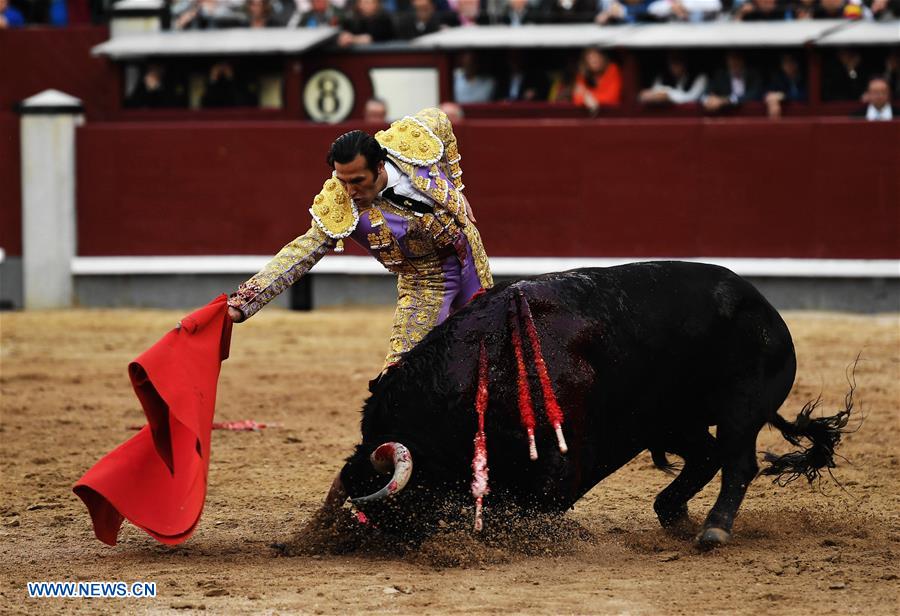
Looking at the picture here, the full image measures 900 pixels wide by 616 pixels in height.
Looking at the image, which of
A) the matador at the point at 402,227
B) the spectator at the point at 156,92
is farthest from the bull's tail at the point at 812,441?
the spectator at the point at 156,92

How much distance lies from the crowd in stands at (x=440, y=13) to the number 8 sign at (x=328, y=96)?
29cm

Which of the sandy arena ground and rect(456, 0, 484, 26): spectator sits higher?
rect(456, 0, 484, 26): spectator

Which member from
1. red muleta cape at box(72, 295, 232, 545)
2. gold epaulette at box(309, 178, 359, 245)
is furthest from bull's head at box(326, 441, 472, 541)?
gold epaulette at box(309, 178, 359, 245)

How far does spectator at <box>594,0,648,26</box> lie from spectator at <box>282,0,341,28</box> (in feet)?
6.32

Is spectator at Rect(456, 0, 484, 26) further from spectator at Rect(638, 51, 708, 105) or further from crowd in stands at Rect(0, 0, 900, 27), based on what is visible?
spectator at Rect(638, 51, 708, 105)

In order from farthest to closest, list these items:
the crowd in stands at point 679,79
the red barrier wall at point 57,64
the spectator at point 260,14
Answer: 1. the red barrier wall at point 57,64
2. the spectator at point 260,14
3. the crowd in stands at point 679,79

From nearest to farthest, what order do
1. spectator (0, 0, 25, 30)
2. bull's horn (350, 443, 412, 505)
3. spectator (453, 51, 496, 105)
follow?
1. bull's horn (350, 443, 412, 505)
2. spectator (453, 51, 496, 105)
3. spectator (0, 0, 25, 30)

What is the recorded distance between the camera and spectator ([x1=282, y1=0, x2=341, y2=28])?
1080 cm

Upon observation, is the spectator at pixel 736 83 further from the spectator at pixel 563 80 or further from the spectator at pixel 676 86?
the spectator at pixel 563 80

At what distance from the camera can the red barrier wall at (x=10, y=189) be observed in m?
9.90

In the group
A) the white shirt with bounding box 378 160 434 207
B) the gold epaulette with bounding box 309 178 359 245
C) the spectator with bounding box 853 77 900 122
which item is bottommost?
the spectator with bounding box 853 77 900 122

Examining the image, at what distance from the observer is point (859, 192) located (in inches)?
349

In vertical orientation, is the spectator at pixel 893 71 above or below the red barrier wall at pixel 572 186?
above

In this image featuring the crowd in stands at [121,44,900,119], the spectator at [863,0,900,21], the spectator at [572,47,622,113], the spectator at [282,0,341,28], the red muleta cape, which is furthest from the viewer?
the spectator at [282,0,341,28]
